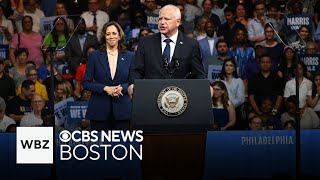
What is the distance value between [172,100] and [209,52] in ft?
14.4

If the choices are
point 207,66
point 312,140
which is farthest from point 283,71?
point 312,140

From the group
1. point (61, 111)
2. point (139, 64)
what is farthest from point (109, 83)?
point (61, 111)

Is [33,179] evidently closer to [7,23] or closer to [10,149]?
[10,149]

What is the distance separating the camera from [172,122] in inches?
259

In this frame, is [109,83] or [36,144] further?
[109,83]

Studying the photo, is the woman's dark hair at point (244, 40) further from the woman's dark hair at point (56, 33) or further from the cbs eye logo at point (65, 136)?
the cbs eye logo at point (65, 136)

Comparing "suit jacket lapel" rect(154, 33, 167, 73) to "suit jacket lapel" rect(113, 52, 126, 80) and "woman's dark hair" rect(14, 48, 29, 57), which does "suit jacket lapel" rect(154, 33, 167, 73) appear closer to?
"suit jacket lapel" rect(113, 52, 126, 80)

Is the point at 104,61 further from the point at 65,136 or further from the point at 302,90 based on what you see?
the point at 302,90

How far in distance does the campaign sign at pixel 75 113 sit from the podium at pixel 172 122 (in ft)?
11.8

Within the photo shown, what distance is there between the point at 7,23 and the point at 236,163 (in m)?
3.84

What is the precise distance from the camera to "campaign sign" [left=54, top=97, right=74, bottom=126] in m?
10.4

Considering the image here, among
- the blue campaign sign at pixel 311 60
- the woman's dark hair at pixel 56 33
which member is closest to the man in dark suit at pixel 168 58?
the woman's dark hair at pixel 56 33

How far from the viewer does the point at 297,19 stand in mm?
10922

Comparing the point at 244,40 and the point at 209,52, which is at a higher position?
the point at 244,40
